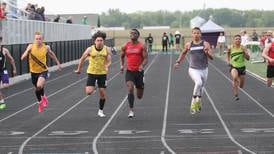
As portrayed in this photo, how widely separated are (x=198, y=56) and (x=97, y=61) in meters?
2.26

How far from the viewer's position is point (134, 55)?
1570 cm

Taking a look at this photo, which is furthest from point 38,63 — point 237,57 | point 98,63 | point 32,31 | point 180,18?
point 180,18

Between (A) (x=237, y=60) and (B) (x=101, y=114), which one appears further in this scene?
(A) (x=237, y=60)

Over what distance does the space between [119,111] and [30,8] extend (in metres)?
20.8

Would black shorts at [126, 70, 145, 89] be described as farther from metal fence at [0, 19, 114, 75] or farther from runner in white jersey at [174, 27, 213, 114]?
metal fence at [0, 19, 114, 75]

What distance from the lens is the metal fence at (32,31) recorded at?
27.7 meters

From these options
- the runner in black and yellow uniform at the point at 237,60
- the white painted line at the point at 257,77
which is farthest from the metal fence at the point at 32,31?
the runner in black and yellow uniform at the point at 237,60

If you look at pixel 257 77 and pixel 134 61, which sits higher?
pixel 134 61

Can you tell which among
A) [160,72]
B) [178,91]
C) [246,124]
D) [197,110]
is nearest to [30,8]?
[160,72]

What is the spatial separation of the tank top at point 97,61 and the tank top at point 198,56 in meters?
1.96

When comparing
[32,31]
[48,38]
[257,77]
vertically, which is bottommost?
[257,77]

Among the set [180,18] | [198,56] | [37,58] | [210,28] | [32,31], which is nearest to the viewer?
[198,56]

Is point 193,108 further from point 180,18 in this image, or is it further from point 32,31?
point 180,18

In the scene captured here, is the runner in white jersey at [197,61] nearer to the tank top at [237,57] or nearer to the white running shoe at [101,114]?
the white running shoe at [101,114]
